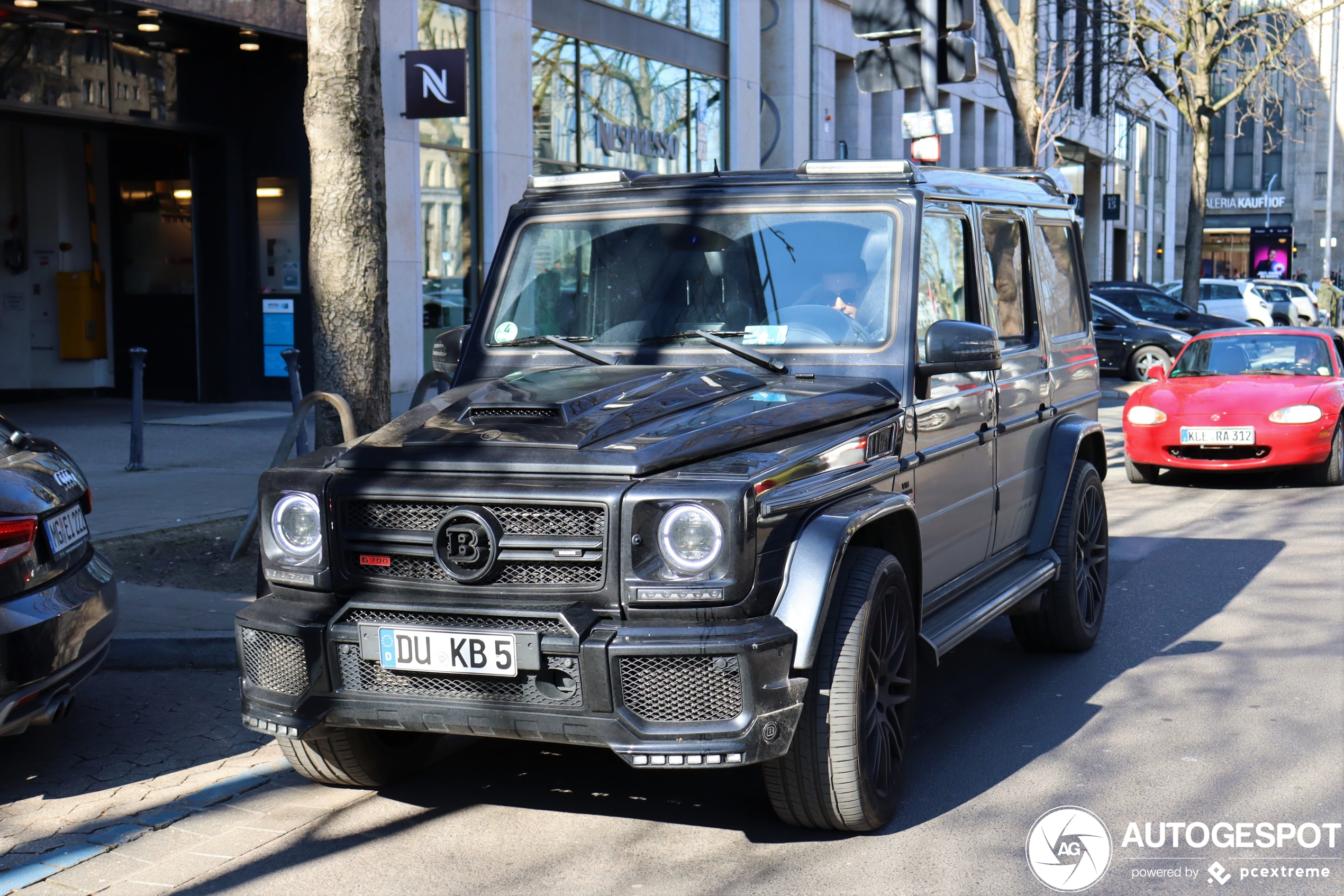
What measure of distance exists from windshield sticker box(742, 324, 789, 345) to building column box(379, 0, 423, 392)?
41.6ft

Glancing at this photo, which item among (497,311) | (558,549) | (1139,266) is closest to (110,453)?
(497,311)

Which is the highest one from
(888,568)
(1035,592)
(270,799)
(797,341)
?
(797,341)

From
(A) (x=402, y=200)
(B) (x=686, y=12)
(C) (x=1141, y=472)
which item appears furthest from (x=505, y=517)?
(B) (x=686, y=12)

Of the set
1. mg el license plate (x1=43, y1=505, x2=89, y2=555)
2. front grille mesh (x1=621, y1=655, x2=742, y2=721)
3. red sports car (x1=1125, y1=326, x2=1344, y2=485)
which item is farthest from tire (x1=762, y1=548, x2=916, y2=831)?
red sports car (x1=1125, y1=326, x2=1344, y2=485)

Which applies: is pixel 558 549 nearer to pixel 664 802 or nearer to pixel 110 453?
pixel 664 802

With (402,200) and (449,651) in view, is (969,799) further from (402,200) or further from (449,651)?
(402,200)

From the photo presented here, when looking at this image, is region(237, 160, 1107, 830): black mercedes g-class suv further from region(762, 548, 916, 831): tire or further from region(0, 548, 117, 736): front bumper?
region(0, 548, 117, 736): front bumper

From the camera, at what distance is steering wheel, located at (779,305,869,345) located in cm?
493

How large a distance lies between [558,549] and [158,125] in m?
14.8

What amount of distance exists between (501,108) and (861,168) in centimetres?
1502

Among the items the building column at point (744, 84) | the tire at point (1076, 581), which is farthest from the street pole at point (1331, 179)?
the tire at point (1076, 581)

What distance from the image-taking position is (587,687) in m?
3.67

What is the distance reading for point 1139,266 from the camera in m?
57.8

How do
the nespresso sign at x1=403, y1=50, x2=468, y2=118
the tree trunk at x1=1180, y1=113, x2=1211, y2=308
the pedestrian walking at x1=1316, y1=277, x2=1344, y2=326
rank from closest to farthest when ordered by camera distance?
1. the nespresso sign at x1=403, y1=50, x2=468, y2=118
2. the tree trunk at x1=1180, y1=113, x2=1211, y2=308
3. the pedestrian walking at x1=1316, y1=277, x2=1344, y2=326
